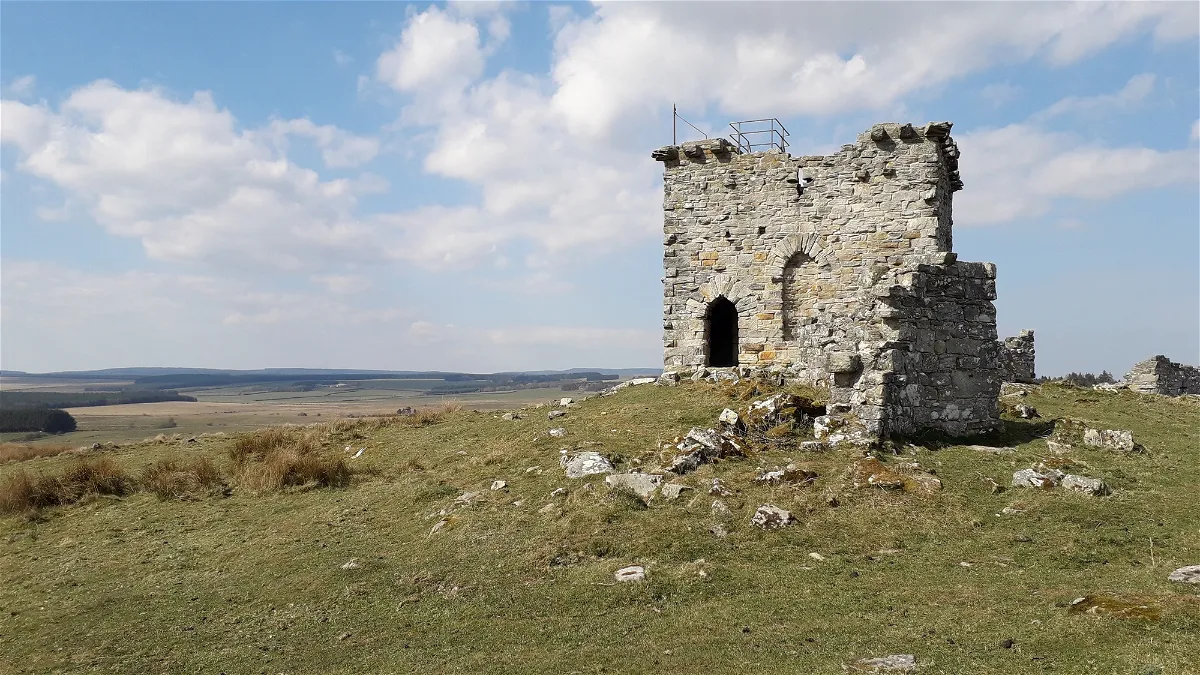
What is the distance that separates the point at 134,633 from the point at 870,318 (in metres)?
12.0

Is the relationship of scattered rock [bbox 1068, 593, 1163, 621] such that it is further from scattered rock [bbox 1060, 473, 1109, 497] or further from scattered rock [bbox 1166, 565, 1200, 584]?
scattered rock [bbox 1060, 473, 1109, 497]

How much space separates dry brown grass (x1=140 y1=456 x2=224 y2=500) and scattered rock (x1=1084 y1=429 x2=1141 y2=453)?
55.9 feet

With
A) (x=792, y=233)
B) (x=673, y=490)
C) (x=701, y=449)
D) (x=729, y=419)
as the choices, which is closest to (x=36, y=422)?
(x=792, y=233)

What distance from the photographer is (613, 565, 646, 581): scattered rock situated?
28.4 ft

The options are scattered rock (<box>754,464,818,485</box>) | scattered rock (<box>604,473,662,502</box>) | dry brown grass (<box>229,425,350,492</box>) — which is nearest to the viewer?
scattered rock (<box>754,464,818,485</box>)

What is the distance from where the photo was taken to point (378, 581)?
9641mm

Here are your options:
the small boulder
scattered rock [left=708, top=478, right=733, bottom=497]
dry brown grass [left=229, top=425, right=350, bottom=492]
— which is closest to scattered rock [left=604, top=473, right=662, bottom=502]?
scattered rock [left=708, top=478, right=733, bottom=497]

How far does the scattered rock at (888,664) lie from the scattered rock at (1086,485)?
6054 mm

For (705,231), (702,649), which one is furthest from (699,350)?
(702,649)

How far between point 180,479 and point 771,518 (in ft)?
42.3

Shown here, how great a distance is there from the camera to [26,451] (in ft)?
77.8

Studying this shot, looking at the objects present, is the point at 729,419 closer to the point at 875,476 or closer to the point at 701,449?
the point at 701,449

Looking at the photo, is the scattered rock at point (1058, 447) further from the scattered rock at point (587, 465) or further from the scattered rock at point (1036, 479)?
the scattered rock at point (587, 465)

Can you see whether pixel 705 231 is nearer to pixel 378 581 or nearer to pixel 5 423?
pixel 378 581
